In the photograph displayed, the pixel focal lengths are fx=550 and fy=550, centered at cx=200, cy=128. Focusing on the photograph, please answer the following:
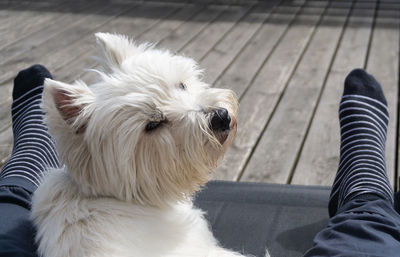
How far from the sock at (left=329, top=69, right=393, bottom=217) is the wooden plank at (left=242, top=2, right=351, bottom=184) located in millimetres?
458

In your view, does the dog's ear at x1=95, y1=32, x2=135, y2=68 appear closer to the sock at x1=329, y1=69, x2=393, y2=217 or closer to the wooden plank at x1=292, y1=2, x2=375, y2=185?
the sock at x1=329, y1=69, x2=393, y2=217

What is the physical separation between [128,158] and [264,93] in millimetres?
2228

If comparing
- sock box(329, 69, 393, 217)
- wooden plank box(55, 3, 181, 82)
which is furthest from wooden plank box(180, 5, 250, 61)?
sock box(329, 69, 393, 217)

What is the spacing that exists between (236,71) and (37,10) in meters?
2.43

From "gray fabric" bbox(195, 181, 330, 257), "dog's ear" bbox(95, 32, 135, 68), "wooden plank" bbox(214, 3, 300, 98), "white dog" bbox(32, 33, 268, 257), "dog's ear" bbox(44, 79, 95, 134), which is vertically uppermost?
"dog's ear" bbox(95, 32, 135, 68)

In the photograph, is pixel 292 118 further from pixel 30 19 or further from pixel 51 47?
pixel 30 19

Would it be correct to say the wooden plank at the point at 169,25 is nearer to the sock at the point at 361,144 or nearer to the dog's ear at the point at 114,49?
the sock at the point at 361,144

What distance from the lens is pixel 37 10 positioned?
5379mm

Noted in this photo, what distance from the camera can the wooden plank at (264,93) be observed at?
290 centimetres

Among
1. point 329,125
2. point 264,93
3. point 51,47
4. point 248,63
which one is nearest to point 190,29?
point 248,63

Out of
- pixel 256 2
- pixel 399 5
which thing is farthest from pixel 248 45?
pixel 399 5

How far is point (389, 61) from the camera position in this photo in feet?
13.5

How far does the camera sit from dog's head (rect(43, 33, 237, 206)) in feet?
4.93

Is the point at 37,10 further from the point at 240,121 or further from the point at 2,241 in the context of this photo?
the point at 2,241
